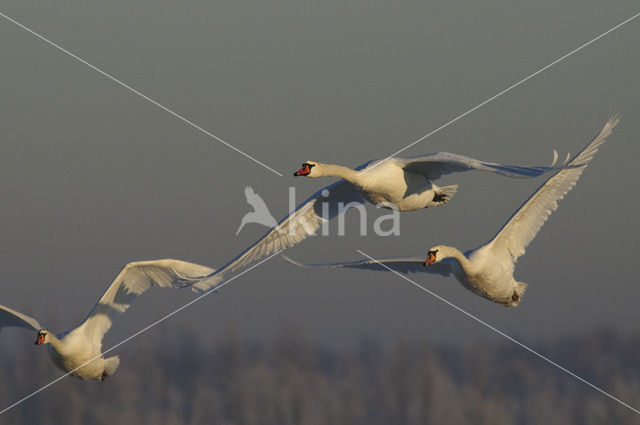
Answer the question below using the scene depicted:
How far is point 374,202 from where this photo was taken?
20.7 m

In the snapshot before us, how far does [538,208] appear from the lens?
2186 cm

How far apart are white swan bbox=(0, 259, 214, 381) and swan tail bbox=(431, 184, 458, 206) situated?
5.36 meters

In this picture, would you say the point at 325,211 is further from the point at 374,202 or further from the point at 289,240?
the point at 374,202

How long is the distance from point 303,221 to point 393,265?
2.94m

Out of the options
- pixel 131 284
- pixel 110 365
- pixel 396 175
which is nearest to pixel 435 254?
pixel 396 175

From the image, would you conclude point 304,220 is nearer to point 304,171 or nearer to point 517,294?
point 304,171

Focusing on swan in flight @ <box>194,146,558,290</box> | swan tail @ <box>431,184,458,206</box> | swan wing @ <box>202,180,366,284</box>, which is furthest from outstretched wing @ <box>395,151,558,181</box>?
swan wing @ <box>202,180,366,284</box>

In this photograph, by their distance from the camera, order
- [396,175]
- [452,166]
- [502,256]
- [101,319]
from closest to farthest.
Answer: [452,166], [396,175], [502,256], [101,319]

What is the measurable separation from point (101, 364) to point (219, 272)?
16.0 feet

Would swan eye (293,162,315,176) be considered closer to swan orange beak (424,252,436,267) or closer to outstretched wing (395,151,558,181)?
outstretched wing (395,151,558,181)

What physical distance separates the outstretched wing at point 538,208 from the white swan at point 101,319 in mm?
6559

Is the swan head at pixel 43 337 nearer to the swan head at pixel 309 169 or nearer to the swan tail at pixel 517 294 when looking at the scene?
the swan head at pixel 309 169

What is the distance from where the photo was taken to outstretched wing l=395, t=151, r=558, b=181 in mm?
16953

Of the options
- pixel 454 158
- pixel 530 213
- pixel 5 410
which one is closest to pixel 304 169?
pixel 454 158
